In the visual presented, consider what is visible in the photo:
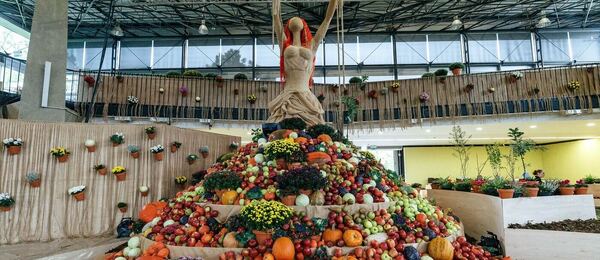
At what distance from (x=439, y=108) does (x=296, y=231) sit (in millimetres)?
8610

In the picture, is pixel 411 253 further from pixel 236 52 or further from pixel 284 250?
pixel 236 52

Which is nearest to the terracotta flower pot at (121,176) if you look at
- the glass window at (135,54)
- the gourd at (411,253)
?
the gourd at (411,253)

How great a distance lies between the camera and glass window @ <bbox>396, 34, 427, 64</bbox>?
54.5 feet

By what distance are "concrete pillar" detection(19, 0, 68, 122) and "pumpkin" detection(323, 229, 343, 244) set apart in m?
6.70

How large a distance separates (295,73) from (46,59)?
18.0ft

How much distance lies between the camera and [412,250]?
3807mm

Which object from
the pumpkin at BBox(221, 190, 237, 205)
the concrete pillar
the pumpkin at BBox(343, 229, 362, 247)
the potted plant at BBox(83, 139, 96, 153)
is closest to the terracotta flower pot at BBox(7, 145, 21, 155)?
the potted plant at BBox(83, 139, 96, 153)

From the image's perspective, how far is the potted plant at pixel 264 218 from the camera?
3697mm

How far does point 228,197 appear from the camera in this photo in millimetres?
4441

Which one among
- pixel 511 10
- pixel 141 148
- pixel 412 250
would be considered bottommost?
pixel 412 250

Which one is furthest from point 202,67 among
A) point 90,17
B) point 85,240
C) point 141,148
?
point 85,240

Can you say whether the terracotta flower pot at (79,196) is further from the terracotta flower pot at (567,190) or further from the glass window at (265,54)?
the glass window at (265,54)

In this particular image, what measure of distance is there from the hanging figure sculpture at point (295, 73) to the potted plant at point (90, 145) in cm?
327

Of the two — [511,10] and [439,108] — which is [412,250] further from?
[511,10]
